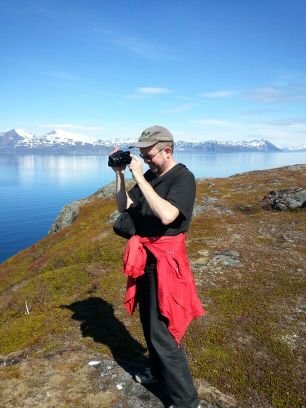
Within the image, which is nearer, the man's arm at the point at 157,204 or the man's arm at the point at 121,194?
the man's arm at the point at 157,204

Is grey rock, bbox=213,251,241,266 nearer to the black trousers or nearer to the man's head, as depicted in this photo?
the black trousers

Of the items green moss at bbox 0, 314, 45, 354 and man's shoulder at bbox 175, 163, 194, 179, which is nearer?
man's shoulder at bbox 175, 163, 194, 179

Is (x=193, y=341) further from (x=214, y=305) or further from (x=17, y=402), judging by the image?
(x=17, y=402)

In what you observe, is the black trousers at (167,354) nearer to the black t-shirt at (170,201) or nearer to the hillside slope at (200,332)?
the black t-shirt at (170,201)

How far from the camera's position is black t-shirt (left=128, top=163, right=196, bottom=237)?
235 inches

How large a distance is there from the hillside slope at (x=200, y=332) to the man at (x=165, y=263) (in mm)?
1278

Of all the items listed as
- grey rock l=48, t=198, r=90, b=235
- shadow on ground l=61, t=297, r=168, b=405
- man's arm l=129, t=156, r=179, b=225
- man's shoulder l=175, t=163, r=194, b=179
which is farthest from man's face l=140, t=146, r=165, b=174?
grey rock l=48, t=198, r=90, b=235

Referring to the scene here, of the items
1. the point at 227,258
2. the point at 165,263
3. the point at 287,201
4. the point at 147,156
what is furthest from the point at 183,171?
the point at 287,201

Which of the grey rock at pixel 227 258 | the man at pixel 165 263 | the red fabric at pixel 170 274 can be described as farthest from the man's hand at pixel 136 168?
the grey rock at pixel 227 258

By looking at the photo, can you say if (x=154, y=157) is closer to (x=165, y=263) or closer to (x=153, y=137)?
(x=153, y=137)

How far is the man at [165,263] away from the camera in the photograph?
6.11 m

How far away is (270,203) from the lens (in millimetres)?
30922

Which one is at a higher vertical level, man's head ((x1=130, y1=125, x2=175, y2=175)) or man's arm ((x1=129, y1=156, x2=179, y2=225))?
man's head ((x1=130, y1=125, x2=175, y2=175))

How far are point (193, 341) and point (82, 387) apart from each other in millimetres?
3686
